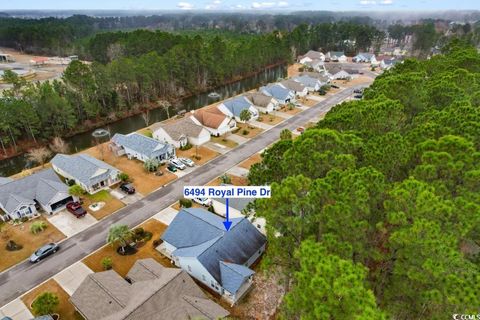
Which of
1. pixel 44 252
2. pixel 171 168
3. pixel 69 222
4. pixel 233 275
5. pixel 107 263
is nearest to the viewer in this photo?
pixel 233 275

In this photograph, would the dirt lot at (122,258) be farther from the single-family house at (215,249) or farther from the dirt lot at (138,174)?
the dirt lot at (138,174)

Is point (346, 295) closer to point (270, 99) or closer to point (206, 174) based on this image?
point (206, 174)

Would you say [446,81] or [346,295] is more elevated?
[446,81]

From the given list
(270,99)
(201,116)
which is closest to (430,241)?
(201,116)

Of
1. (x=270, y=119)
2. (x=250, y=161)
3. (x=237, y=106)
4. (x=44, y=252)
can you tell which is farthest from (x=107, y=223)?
(x=270, y=119)

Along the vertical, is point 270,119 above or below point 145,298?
below

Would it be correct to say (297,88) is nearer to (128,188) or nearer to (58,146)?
(128,188)

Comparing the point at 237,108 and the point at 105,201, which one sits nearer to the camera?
the point at 105,201
